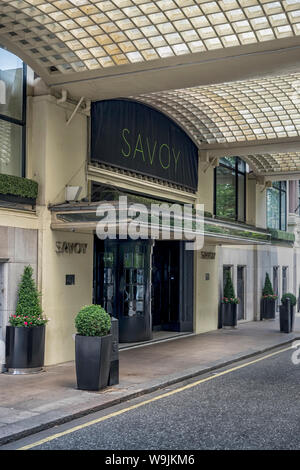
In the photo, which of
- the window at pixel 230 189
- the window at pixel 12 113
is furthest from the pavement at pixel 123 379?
the window at pixel 230 189

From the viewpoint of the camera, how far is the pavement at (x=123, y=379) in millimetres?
8484

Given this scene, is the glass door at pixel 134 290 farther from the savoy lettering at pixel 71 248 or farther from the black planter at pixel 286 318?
the black planter at pixel 286 318

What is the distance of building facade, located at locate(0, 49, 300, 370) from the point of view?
12.8 metres

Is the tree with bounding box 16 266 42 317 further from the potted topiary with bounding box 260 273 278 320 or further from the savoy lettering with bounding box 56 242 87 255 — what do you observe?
the potted topiary with bounding box 260 273 278 320

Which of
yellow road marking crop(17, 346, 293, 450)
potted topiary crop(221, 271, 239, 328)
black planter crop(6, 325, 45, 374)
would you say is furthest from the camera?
potted topiary crop(221, 271, 239, 328)

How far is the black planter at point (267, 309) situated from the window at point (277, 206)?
3.92m

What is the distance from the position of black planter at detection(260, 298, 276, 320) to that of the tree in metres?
15.0

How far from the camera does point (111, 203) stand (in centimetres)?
1237

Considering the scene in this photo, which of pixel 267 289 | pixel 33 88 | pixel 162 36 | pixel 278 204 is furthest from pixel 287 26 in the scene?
pixel 278 204

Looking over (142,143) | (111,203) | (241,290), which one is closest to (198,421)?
(111,203)

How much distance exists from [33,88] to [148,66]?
2591mm

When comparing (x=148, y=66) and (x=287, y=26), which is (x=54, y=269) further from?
(x=287, y=26)

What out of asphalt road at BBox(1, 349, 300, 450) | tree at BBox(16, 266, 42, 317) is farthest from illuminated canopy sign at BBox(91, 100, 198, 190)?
asphalt road at BBox(1, 349, 300, 450)

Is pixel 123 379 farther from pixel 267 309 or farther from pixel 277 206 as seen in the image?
pixel 277 206
